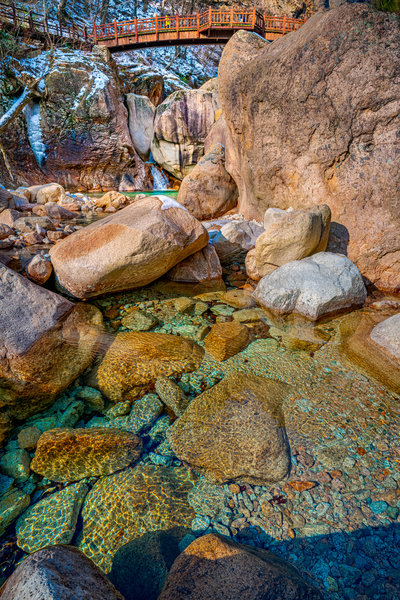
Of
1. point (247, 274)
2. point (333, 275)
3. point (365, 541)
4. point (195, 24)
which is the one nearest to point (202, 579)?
point (365, 541)

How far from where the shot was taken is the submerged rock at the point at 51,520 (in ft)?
5.33

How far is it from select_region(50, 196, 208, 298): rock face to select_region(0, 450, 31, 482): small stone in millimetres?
2284

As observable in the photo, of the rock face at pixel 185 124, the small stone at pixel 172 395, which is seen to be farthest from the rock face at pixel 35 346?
the rock face at pixel 185 124

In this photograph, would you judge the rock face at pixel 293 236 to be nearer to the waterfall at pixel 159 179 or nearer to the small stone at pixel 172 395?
the small stone at pixel 172 395

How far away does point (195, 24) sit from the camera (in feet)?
59.9

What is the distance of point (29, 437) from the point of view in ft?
7.32

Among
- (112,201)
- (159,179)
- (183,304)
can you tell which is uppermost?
(183,304)

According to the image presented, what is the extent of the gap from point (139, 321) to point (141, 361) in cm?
90

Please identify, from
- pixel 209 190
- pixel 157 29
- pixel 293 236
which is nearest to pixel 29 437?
pixel 293 236

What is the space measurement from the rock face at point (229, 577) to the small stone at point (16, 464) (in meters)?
1.20

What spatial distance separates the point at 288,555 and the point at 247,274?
13.9ft

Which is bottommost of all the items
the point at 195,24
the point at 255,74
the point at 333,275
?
the point at 333,275

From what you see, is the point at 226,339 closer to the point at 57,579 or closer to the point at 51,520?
the point at 51,520

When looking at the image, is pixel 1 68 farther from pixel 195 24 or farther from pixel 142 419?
pixel 142 419
